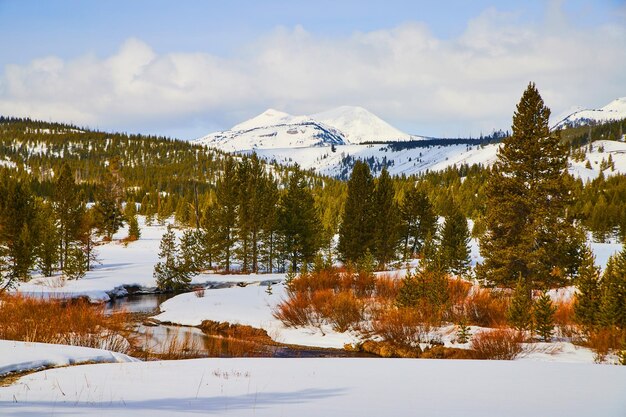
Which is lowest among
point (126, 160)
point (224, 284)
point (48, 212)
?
point (224, 284)

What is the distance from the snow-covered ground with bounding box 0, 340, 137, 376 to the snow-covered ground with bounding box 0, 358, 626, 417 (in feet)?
2.41

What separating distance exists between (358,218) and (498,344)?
23799 millimetres

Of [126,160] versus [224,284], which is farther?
[126,160]

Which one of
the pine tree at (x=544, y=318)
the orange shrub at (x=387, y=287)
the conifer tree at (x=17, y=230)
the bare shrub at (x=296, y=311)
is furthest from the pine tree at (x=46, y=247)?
the pine tree at (x=544, y=318)

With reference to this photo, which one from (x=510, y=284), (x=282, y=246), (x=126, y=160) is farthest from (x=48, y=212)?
(x=126, y=160)

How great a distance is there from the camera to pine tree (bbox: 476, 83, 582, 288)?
2317 centimetres

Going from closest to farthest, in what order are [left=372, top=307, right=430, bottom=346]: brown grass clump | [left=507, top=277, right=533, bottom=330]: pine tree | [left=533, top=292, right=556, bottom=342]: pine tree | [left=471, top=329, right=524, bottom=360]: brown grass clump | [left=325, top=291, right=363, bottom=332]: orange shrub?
[left=471, top=329, right=524, bottom=360]: brown grass clump → [left=533, top=292, right=556, bottom=342]: pine tree → [left=507, top=277, right=533, bottom=330]: pine tree → [left=372, top=307, right=430, bottom=346]: brown grass clump → [left=325, top=291, right=363, bottom=332]: orange shrub

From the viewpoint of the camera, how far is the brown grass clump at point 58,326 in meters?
13.0

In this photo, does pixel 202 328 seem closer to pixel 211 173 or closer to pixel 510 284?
pixel 510 284

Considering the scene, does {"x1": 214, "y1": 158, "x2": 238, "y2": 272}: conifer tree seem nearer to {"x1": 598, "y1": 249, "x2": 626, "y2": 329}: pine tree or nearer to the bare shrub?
the bare shrub

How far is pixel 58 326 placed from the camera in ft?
44.4

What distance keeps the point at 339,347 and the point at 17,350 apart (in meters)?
12.9

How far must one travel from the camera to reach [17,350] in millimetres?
9367

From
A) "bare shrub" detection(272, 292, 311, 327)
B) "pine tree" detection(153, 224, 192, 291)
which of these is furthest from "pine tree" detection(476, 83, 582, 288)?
"pine tree" detection(153, 224, 192, 291)
